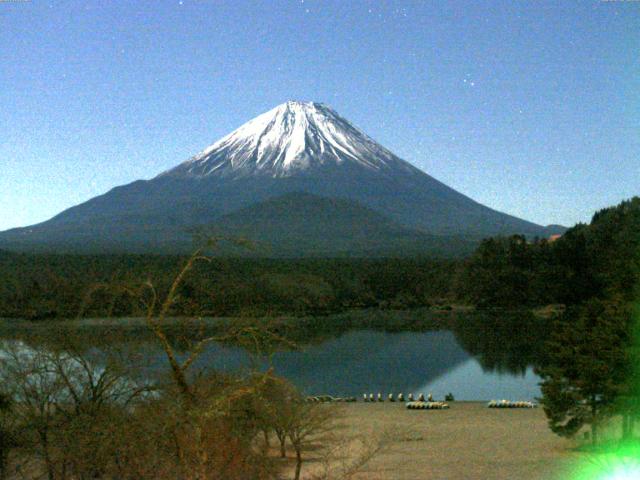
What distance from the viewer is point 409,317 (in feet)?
171

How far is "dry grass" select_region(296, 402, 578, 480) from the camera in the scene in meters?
13.6

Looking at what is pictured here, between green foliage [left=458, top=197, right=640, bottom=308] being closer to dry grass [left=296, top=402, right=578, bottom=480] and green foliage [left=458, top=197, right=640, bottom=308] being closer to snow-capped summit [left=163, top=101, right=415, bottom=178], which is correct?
dry grass [left=296, top=402, right=578, bottom=480]

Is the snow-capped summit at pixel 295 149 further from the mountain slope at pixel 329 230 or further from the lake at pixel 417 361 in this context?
the lake at pixel 417 361

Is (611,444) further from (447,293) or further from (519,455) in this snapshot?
(447,293)

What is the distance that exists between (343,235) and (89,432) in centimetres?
10616

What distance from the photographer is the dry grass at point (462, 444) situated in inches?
534

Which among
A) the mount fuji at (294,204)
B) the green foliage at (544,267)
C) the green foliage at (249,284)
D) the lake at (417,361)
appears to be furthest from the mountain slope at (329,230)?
the lake at (417,361)

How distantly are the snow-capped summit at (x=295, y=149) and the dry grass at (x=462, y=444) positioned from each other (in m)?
126

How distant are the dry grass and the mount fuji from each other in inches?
2823

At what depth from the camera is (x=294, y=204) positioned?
124 m

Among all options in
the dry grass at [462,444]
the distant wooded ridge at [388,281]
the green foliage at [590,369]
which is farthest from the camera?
the distant wooded ridge at [388,281]

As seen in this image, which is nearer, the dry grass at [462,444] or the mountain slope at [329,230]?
the dry grass at [462,444]

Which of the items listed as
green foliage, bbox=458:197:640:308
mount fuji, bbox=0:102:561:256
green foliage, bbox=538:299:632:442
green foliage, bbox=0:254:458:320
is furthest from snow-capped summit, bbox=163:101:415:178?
green foliage, bbox=538:299:632:442

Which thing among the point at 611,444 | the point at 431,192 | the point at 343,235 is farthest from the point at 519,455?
the point at 431,192
